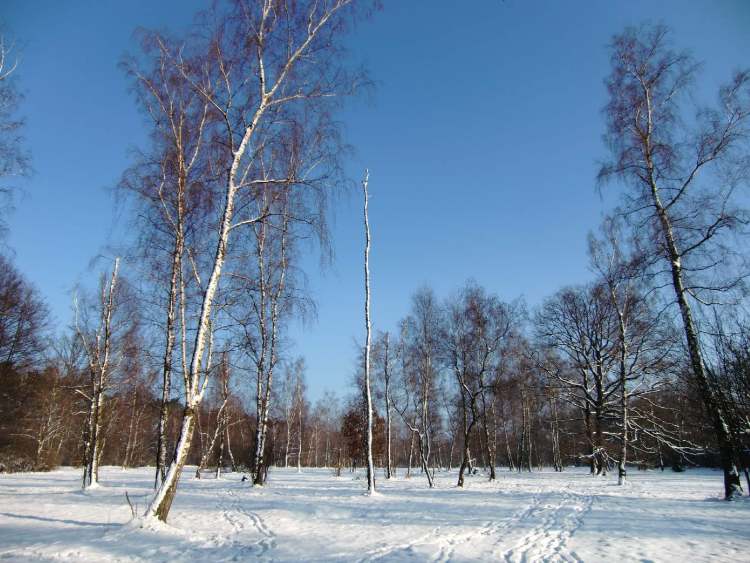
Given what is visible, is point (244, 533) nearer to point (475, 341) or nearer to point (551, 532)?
point (551, 532)

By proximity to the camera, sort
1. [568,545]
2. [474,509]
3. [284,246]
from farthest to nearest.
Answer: [284,246], [474,509], [568,545]

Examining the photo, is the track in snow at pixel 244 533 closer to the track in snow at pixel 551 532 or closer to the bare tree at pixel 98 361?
the track in snow at pixel 551 532

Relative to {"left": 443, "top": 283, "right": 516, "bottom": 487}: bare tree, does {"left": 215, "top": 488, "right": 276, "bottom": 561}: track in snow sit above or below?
below

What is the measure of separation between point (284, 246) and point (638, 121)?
48.2ft

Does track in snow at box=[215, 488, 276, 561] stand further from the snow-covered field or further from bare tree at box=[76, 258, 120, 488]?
bare tree at box=[76, 258, 120, 488]

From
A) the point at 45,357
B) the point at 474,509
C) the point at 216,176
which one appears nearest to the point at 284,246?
the point at 216,176

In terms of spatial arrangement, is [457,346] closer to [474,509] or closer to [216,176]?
[474,509]

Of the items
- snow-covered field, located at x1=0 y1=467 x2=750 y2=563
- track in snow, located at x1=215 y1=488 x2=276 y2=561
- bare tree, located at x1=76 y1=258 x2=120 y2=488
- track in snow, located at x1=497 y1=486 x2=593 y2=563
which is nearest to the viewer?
track in snow, located at x1=497 y1=486 x2=593 y2=563

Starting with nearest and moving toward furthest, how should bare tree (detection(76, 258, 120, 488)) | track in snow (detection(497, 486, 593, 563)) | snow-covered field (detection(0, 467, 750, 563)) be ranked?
track in snow (detection(497, 486, 593, 563)) < snow-covered field (detection(0, 467, 750, 563)) < bare tree (detection(76, 258, 120, 488))

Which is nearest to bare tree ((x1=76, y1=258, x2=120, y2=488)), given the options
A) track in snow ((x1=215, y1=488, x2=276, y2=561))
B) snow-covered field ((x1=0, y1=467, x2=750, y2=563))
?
snow-covered field ((x1=0, y1=467, x2=750, y2=563))

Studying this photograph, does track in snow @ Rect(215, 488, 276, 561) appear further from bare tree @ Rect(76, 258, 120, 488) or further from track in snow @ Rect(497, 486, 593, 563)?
bare tree @ Rect(76, 258, 120, 488)

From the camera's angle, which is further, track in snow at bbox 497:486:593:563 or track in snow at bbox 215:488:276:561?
track in snow at bbox 215:488:276:561

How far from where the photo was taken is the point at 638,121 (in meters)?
15.0

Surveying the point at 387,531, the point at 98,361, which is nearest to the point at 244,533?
the point at 387,531
